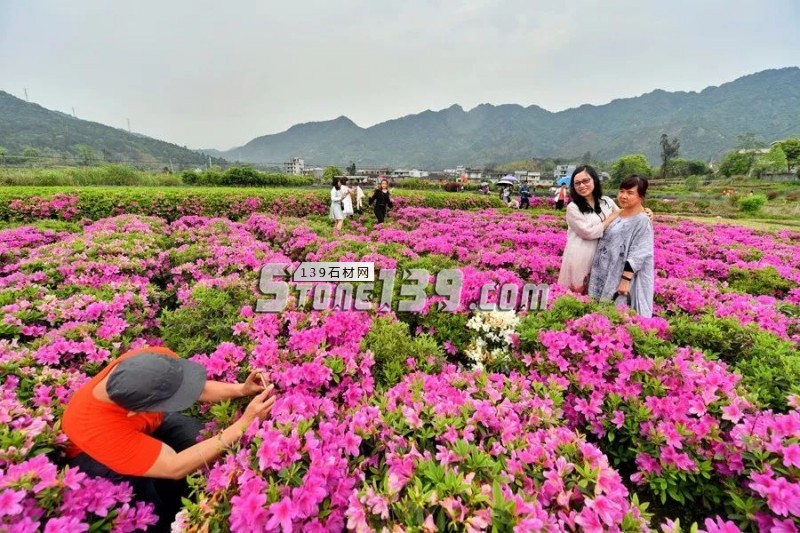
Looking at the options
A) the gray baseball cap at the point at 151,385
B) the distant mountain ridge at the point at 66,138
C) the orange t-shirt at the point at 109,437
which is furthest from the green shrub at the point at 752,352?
the distant mountain ridge at the point at 66,138

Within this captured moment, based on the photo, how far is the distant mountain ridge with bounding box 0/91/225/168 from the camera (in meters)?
92.8

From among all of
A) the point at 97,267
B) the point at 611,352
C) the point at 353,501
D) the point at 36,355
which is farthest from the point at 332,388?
the point at 97,267

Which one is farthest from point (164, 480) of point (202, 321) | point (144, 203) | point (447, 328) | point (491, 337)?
point (144, 203)

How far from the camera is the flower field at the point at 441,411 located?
1462 mm

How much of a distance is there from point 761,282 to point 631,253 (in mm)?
3446

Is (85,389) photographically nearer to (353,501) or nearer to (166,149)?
(353,501)

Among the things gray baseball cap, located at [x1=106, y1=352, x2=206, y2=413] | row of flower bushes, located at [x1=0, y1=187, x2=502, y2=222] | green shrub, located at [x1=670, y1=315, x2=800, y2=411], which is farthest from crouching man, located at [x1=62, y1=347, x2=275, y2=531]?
row of flower bushes, located at [x1=0, y1=187, x2=502, y2=222]

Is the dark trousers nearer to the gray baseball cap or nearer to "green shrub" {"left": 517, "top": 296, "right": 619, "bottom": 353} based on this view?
the gray baseball cap

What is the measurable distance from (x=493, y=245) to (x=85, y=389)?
20.4ft

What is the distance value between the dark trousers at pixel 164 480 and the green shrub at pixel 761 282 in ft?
22.6

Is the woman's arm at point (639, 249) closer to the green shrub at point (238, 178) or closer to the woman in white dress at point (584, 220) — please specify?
the woman in white dress at point (584, 220)

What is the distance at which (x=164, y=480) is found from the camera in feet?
7.53

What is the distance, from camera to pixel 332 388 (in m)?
2.39

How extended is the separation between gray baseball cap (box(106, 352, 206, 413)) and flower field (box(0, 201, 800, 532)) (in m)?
0.23
